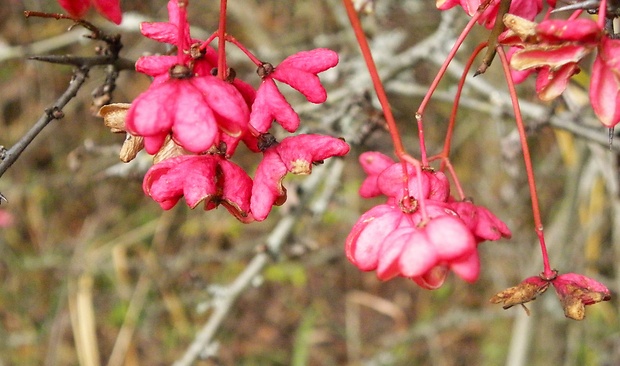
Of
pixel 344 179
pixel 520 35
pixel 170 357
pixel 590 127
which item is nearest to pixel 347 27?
pixel 590 127

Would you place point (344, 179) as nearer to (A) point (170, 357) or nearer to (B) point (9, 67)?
(A) point (170, 357)

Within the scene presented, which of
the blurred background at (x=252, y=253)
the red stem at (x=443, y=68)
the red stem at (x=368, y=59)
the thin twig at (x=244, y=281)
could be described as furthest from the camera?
the blurred background at (x=252, y=253)

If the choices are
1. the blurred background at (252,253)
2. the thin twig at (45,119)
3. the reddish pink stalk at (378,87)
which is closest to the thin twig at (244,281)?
the blurred background at (252,253)

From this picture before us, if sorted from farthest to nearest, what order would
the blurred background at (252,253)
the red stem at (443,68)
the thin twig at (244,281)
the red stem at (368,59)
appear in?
1. the blurred background at (252,253)
2. the thin twig at (244,281)
3. the red stem at (443,68)
4. the red stem at (368,59)

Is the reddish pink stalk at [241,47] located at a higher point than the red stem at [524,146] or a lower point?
higher

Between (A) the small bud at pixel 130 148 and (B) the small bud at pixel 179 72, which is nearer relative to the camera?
(B) the small bud at pixel 179 72

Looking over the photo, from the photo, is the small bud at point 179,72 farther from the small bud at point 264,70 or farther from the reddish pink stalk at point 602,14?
the reddish pink stalk at point 602,14

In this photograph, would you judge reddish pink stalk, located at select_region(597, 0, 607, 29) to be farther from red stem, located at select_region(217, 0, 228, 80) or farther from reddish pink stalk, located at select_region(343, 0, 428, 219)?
red stem, located at select_region(217, 0, 228, 80)

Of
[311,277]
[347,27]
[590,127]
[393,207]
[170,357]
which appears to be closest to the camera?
[393,207]

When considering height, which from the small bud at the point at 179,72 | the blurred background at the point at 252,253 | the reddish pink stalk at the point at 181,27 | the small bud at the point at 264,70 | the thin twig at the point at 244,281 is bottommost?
the blurred background at the point at 252,253

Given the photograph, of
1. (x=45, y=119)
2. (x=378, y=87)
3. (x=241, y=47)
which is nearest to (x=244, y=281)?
(x=45, y=119)
